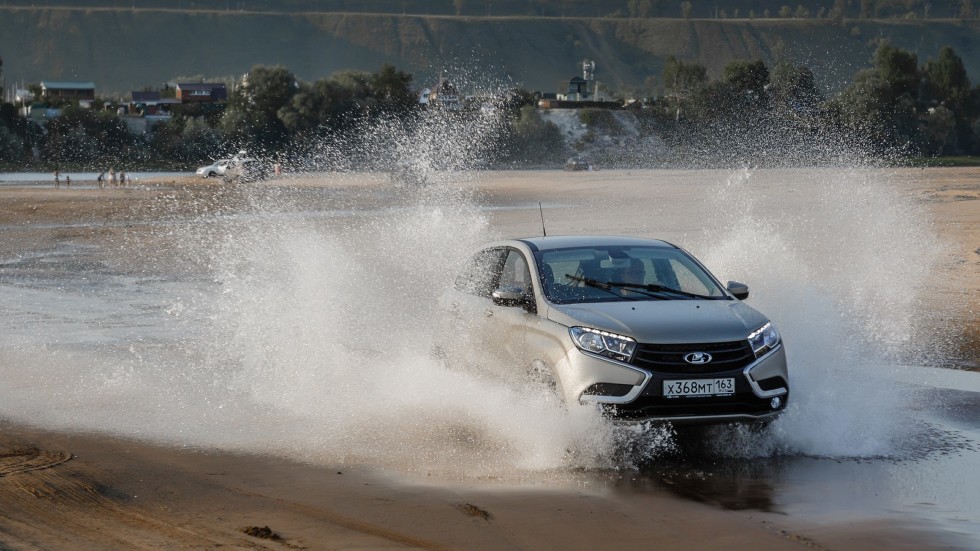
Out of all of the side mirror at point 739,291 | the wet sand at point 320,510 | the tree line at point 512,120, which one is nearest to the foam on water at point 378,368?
the wet sand at point 320,510

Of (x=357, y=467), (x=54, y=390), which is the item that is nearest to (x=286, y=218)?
(x=54, y=390)

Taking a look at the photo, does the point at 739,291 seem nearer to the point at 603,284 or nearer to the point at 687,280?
the point at 687,280

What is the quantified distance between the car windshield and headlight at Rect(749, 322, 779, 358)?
709mm

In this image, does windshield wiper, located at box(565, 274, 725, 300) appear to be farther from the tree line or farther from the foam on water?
the tree line

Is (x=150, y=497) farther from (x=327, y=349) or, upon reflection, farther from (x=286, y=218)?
(x=286, y=218)

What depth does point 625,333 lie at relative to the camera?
8.45 metres

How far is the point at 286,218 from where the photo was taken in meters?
42.9

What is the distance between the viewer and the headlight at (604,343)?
840cm

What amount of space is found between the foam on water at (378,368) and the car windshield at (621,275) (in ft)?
2.97

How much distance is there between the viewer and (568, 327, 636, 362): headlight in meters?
8.40

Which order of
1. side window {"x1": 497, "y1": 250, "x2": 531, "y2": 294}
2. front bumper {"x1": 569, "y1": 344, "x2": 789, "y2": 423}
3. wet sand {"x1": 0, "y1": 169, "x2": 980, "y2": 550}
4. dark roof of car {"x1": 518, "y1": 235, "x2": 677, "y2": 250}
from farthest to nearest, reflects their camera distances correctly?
1. dark roof of car {"x1": 518, "y1": 235, "x2": 677, "y2": 250}
2. side window {"x1": 497, "y1": 250, "x2": 531, "y2": 294}
3. front bumper {"x1": 569, "y1": 344, "x2": 789, "y2": 423}
4. wet sand {"x1": 0, "y1": 169, "x2": 980, "y2": 550}

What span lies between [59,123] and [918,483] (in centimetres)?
10612

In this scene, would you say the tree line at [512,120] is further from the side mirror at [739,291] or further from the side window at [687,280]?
the side mirror at [739,291]

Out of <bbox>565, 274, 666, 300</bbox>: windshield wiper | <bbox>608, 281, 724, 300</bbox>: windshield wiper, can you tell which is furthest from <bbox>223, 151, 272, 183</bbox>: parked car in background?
<bbox>608, 281, 724, 300</bbox>: windshield wiper
